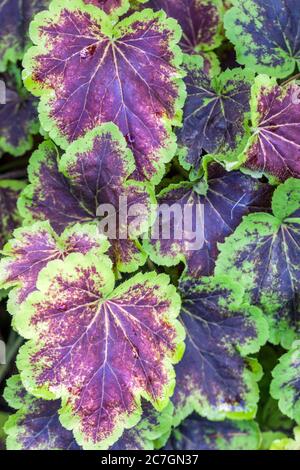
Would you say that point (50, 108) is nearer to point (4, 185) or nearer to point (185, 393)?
point (4, 185)

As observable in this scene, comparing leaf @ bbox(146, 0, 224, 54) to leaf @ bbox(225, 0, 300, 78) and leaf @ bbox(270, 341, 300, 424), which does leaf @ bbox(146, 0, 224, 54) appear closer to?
leaf @ bbox(225, 0, 300, 78)

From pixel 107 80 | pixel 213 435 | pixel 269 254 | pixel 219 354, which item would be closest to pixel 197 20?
pixel 107 80

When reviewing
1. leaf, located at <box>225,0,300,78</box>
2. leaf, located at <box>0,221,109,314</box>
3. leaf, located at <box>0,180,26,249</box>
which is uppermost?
leaf, located at <box>225,0,300,78</box>

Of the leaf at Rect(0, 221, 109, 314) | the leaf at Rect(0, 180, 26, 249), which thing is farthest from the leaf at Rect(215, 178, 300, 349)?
the leaf at Rect(0, 180, 26, 249)

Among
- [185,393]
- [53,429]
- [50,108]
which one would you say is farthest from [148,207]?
[53,429]

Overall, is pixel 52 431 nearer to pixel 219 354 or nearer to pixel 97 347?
pixel 97 347

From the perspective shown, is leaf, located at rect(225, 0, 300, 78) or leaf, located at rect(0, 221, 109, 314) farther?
leaf, located at rect(225, 0, 300, 78)
